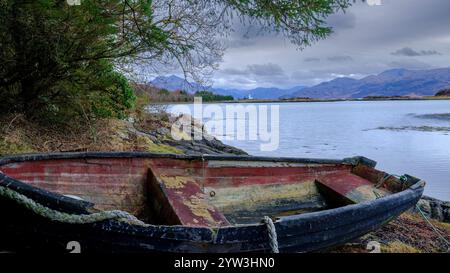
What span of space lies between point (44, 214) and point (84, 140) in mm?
6242

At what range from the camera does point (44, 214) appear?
10.9 feet

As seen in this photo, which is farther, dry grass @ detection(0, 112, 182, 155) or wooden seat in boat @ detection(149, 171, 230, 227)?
dry grass @ detection(0, 112, 182, 155)

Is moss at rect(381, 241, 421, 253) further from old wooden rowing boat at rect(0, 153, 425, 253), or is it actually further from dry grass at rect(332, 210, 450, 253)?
old wooden rowing boat at rect(0, 153, 425, 253)

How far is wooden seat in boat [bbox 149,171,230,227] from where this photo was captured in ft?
14.4

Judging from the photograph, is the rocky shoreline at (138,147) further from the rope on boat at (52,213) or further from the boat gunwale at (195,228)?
the rope on boat at (52,213)

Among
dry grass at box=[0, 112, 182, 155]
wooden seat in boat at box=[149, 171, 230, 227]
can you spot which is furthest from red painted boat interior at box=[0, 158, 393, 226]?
dry grass at box=[0, 112, 182, 155]

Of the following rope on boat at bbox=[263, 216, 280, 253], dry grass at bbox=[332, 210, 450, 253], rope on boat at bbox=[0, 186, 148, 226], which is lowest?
dry grass at bbox=[332, 210, 450, 253]

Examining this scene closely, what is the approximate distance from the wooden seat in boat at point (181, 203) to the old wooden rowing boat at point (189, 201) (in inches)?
0.5

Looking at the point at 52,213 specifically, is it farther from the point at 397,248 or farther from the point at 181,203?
the point at 397,248

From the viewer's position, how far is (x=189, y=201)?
4871 mm

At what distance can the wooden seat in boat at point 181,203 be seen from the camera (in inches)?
172

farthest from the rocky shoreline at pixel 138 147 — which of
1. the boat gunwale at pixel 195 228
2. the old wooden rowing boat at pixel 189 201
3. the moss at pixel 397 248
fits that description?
the boat gunwale at pixel 195 228

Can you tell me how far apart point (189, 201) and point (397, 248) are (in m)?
2.78

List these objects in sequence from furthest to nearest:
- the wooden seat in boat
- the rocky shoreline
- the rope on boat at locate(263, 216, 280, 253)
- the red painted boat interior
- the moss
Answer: the rocky shoreline
the moss
the red painted boat interior
the wooden seat in boat
the rope on boat at locate(263, 216, 280, 253)
